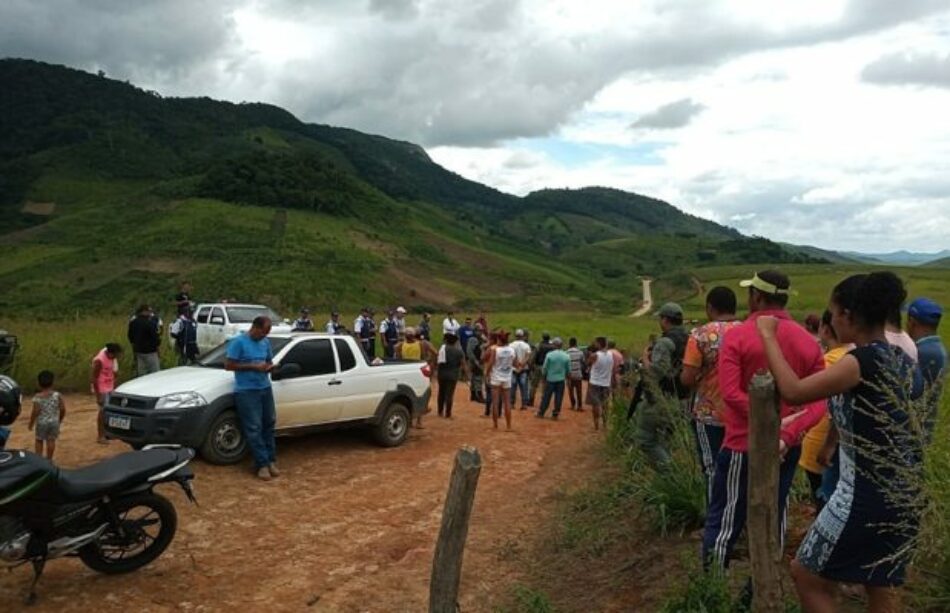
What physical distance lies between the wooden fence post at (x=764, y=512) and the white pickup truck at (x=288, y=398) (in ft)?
20.3

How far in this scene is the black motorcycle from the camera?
4.84m

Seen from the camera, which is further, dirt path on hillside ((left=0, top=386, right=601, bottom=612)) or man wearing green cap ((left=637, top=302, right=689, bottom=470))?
man wearing green cap ((left=637, top=302, right=689, bottom=470))

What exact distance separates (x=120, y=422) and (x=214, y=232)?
65310mm

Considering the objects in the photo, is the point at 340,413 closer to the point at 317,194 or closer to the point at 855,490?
the point at 855,490

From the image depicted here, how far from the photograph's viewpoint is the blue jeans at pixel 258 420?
8.23m

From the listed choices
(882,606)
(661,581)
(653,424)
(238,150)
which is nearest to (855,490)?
(882,606)

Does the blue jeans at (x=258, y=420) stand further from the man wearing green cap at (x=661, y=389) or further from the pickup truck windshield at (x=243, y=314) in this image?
the pickup truck windshield at (x=243, y=314)

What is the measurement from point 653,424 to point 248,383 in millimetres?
4327

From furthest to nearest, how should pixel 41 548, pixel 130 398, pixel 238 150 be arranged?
pixel 238 150 < pixel 130 398 < pixel 41 548

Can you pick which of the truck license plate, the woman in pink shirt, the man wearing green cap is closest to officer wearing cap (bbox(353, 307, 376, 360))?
the woman in pink shirt

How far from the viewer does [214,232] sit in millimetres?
69625

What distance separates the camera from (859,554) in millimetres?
3021

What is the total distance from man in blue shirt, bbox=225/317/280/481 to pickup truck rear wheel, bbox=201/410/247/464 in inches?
7.0

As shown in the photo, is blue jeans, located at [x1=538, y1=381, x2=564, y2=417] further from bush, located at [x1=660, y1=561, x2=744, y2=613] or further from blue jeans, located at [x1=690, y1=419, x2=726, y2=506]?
bush, located at [x1=660, y1=561, x2=744, y2=613]
